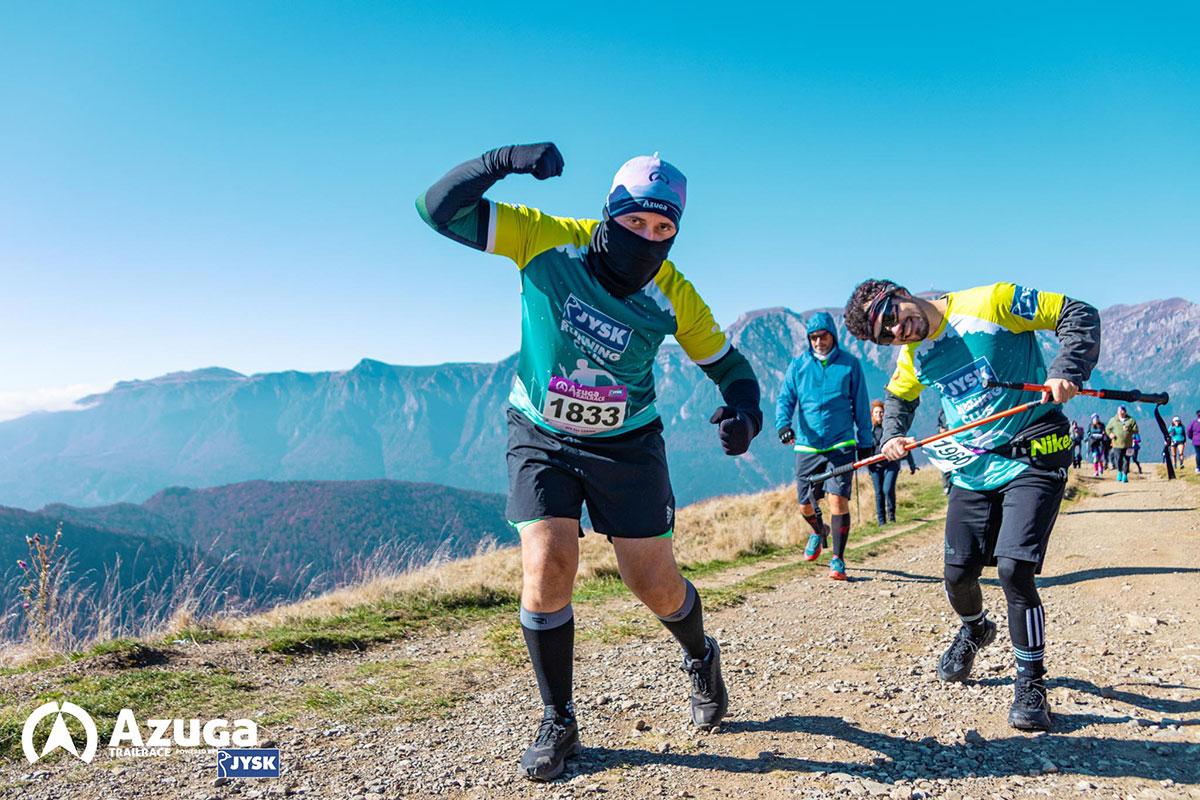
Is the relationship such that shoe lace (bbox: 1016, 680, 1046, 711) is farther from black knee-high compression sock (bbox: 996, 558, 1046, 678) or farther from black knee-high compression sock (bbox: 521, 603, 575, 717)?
black knee-high compression sock (bbox: 521, 603, 575, 717)

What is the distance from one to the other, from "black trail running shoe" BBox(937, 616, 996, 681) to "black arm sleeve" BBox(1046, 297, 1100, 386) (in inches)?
62.4

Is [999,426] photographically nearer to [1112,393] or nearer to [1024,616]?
[1112,393]

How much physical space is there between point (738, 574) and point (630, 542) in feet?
19.1

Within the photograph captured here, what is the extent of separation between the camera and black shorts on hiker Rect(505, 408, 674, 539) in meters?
3.33

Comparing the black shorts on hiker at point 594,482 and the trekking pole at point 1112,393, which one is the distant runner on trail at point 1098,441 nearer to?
the trekking pole at point 1112,393

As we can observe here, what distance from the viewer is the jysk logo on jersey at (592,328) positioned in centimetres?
339

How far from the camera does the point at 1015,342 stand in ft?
13.4

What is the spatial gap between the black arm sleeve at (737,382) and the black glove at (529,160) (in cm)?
119

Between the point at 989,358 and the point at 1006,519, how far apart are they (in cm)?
86

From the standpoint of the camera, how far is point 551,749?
127 inches

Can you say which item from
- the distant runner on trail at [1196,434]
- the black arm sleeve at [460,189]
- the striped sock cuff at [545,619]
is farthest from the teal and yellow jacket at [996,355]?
the distant runner on trail at [1196,434]

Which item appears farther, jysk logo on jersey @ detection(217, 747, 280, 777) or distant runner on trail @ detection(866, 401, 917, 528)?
distant runner on trail @ detection(866, 401, 917, 528)

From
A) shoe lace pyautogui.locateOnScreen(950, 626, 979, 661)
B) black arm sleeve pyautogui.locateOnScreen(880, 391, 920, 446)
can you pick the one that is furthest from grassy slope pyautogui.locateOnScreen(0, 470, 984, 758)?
black arm sleeve pyautogui.locateOnScreen(880, 391, 920, 446)

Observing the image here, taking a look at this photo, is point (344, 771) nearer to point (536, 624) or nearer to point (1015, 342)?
point (536, 624)
